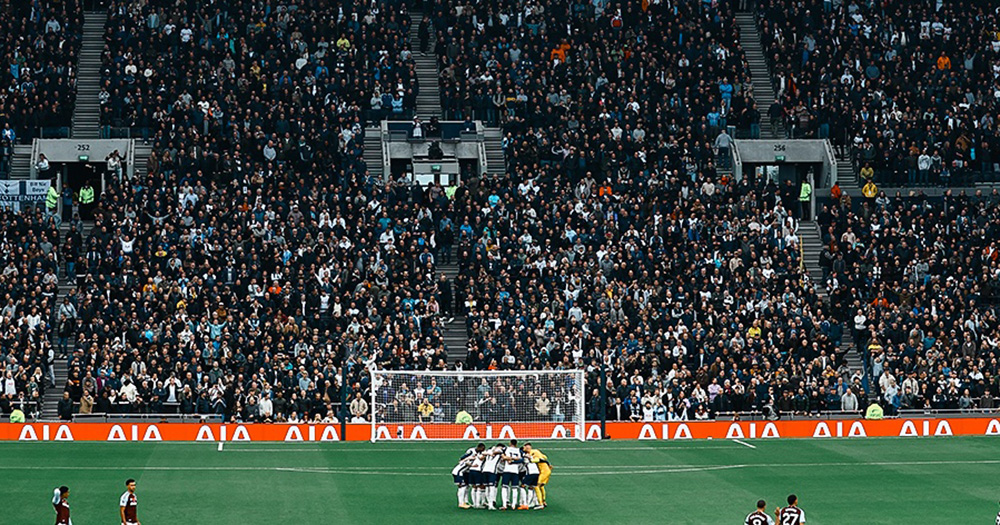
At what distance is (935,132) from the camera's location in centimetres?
6406

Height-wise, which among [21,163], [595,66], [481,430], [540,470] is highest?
[595,66]

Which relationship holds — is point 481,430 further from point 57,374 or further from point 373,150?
point 373,150

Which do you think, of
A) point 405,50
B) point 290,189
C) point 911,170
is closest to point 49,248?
point 290,189

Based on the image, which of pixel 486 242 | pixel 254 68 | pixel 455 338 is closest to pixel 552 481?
pixel 455 338

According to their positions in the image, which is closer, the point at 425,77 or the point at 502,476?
the point at 502,476

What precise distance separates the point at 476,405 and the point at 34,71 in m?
24.6

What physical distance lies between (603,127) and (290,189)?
12.2 metres

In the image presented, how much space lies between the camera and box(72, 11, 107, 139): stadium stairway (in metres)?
63.0

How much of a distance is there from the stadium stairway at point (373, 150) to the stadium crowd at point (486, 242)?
90 cm

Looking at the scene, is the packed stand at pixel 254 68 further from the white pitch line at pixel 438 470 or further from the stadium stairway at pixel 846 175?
the white pitch line at pixel 438 470

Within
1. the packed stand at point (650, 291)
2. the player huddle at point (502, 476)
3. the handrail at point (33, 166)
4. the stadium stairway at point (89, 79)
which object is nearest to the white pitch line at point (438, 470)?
the player huddle at point (502, 476)

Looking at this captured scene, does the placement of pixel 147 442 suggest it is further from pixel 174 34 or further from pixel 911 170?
pixel 911 170

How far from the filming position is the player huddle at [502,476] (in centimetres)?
3484

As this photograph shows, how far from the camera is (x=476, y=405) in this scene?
48.8 metres
